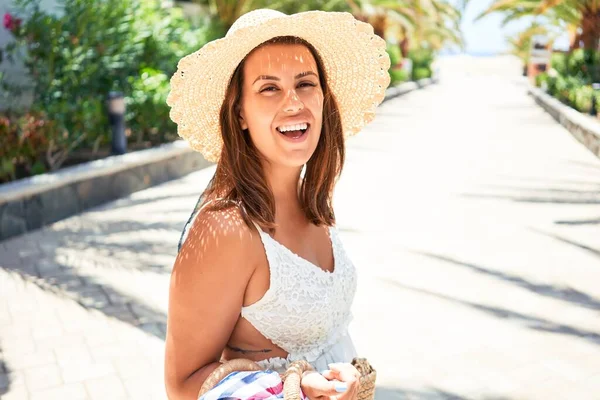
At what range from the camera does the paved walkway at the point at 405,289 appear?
3.80 meters

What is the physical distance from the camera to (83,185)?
7625 millimetres

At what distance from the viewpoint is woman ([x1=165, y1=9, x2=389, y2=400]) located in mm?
1679

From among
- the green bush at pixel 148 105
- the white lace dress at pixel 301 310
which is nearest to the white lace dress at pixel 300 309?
the white lace dress at pixel 301 310

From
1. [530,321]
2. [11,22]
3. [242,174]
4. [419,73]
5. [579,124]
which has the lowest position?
[419,73]

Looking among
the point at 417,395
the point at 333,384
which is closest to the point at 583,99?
the point at 417,395

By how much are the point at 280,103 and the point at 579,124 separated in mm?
13424

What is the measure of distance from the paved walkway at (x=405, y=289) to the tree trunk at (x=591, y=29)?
13468mm

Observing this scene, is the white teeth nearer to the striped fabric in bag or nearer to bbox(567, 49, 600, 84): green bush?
the striped fabric in bag

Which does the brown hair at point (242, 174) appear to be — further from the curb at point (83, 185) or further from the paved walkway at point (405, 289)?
the curb at point (83, 185)

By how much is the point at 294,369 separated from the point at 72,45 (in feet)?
28.2

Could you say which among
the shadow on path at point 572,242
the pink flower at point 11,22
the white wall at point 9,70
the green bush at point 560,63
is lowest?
the shadow on path at point 572,242

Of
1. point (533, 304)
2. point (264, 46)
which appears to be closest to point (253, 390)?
point (264, 46)

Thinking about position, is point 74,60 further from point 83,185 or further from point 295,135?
point 295,135

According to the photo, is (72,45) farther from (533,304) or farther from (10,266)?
(533,304)
